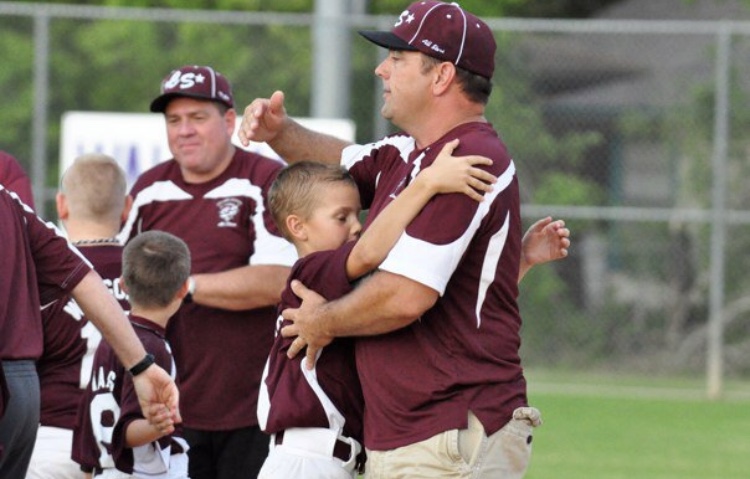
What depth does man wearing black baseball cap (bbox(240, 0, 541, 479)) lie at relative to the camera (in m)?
4.91

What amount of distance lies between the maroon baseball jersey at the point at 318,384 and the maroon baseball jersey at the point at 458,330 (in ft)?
0.52

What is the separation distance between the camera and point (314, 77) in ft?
49.1

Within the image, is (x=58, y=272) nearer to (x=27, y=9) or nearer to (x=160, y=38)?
(x=27, y=9)

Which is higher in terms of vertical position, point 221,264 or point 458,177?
point 458,177

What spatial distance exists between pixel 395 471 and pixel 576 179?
10964mm

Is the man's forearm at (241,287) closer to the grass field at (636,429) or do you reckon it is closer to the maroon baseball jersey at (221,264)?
the maroon baseball jersey at (221,264)

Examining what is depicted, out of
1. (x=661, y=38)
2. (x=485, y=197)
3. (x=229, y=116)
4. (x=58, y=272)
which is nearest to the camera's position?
(x=485, y=197)

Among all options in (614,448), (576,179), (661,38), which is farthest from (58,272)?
(661,38)

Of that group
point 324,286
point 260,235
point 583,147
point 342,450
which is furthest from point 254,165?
point 583,147

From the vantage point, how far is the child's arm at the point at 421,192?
15.9 ft

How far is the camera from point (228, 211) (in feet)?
23.6

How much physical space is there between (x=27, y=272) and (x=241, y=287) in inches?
62.7

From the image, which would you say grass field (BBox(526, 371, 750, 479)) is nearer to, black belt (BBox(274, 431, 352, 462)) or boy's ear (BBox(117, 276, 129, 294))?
boy's ear (BBox(117, 276, 129, 294))

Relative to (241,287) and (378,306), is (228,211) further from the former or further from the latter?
(378,306)
